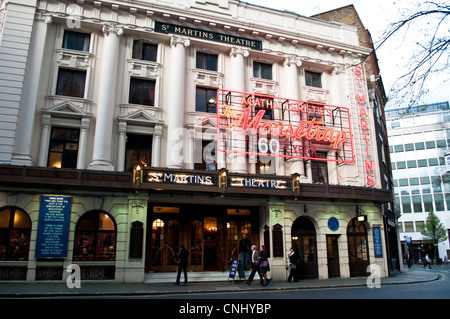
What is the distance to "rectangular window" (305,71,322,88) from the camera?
2505cm

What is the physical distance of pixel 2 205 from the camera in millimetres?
16344

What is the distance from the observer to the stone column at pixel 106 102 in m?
18.5

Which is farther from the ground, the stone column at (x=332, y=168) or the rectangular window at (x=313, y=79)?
the rectangular window at (x=313, y=79)

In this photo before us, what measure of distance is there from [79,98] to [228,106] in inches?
333

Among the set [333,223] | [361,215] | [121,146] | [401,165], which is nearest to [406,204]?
[401,165]

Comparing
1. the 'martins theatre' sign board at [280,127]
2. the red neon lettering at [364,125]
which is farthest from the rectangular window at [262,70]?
the red neon lettering at [364,125]

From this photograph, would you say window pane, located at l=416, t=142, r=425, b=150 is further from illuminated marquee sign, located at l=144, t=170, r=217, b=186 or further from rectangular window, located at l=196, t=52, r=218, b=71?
illuminated marquee sign, located at l=144, t=170, r=217, b=186

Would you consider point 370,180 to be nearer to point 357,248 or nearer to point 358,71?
point 357,248

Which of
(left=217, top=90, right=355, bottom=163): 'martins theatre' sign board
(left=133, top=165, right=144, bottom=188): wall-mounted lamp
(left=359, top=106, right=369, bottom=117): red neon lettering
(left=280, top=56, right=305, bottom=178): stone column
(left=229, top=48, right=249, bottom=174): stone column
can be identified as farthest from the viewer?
(left=359, top=106, right=369, bottom=117): red neon lettering

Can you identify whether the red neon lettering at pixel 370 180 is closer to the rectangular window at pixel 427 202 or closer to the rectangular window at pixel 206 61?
the rectangular window at pixel 206 61

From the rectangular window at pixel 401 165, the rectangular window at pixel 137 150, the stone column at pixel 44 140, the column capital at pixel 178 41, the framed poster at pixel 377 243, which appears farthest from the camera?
the rectangular window at pixel 401 165

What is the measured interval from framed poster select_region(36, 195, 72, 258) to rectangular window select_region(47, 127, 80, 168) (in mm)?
2351

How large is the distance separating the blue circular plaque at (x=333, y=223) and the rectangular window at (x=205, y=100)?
10.0 metres

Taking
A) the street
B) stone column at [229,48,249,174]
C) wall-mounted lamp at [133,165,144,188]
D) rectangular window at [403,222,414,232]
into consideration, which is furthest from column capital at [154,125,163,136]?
rectangular window at [403,222,414,232]
